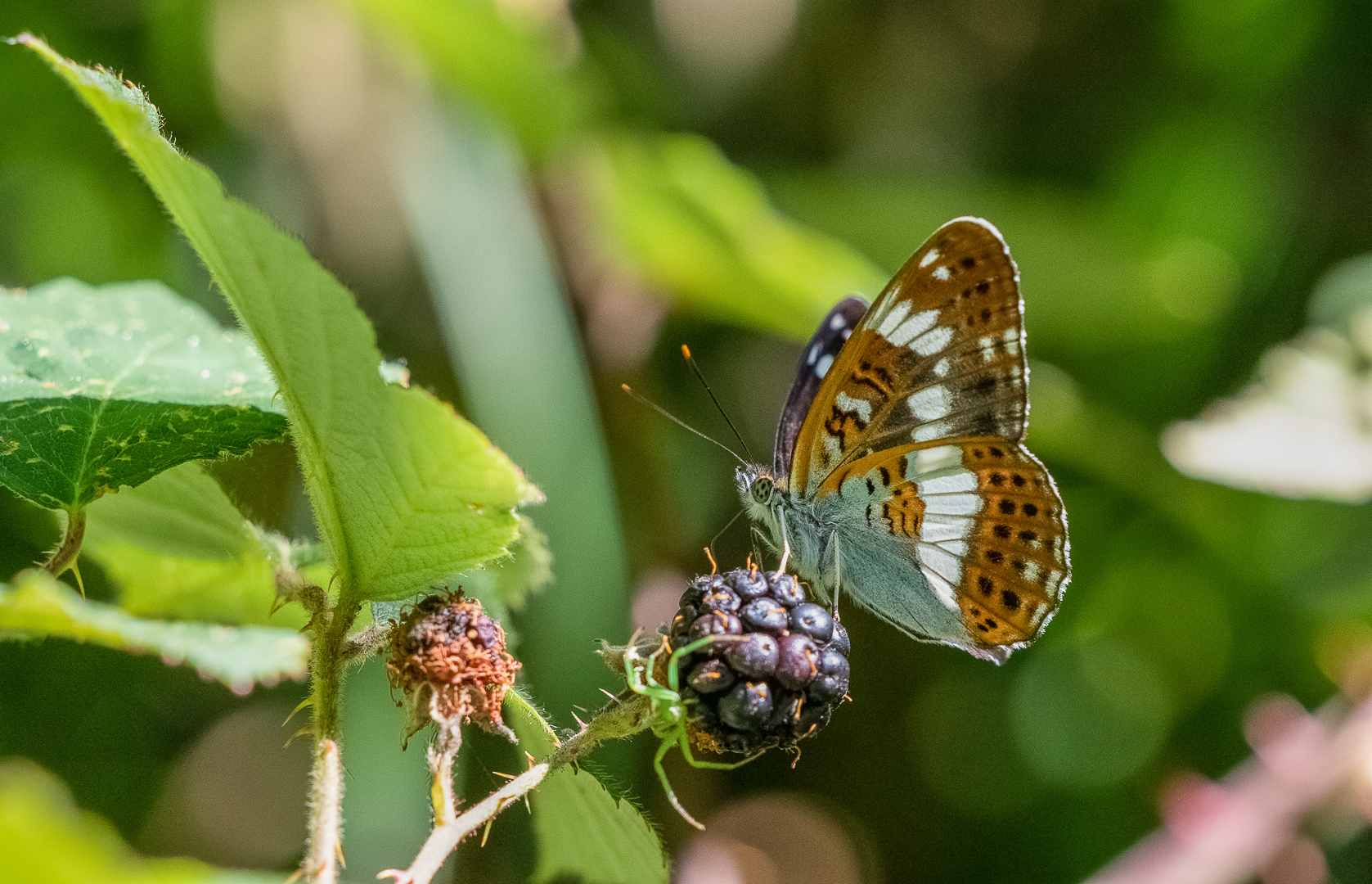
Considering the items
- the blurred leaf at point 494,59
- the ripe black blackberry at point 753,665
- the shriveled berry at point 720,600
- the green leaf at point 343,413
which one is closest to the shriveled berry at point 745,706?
the ripe black blackberry at point 753,665

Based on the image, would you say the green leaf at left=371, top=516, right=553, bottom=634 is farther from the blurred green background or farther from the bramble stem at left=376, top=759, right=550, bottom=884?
the blurred green background

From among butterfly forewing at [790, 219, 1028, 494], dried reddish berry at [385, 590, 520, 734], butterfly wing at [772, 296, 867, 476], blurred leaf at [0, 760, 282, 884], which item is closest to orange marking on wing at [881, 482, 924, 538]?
butterfly forewing at [790, 219, 1028, 494]

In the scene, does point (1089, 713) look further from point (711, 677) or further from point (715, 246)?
point (711, 677)

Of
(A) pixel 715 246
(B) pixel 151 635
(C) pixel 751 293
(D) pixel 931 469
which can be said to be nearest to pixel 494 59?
(A) pixel 715 246

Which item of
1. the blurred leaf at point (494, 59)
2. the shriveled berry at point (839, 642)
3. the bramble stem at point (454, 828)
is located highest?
the blurred leaf at point (494, 59)

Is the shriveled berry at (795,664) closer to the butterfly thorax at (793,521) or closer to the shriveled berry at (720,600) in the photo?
the shriveled berry at (720,600)

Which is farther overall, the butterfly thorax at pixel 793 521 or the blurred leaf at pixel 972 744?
the blurred leaf at pixel 972 744
